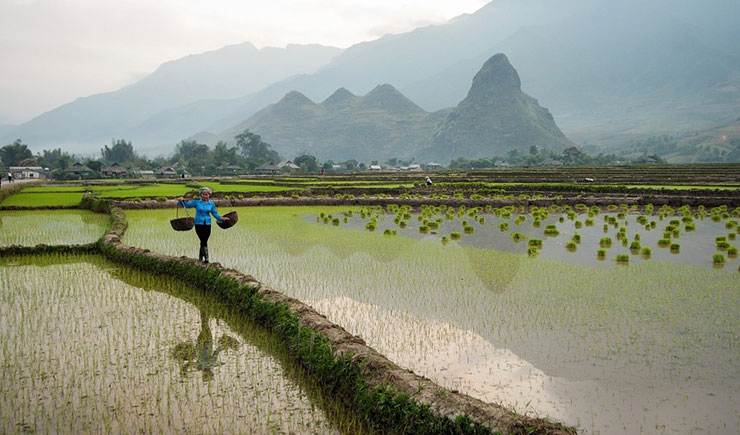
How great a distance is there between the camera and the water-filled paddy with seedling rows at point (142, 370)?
443 centimetres

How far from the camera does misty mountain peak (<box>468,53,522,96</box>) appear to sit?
175375 millimetres

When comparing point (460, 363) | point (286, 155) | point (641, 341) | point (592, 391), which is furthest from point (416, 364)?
point (286, 155)

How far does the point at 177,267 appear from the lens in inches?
380

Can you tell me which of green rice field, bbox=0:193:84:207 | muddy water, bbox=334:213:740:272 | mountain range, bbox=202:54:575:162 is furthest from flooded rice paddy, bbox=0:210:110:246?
mountain range, bbox=202:54:575:162

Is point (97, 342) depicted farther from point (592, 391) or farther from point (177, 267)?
point (592, 391)

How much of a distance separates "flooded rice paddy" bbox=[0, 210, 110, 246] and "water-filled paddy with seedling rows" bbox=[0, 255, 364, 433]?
5713 mm

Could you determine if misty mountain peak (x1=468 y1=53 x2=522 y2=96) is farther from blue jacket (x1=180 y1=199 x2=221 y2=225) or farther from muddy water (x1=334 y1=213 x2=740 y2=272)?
blue jacket (x1=180 y1=199 x2=221 y2=225)

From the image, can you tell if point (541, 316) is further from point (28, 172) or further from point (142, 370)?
point (28, 172)

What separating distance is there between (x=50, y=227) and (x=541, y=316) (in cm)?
1497

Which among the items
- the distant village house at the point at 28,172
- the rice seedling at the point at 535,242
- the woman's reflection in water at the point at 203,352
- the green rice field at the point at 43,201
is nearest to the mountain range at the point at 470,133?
the distant village house at the point at 28,172

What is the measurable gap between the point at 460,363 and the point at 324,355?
1.35 metres

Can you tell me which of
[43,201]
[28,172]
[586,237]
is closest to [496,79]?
[28,172]

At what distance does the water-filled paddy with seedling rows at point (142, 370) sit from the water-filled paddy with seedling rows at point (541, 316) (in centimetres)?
124

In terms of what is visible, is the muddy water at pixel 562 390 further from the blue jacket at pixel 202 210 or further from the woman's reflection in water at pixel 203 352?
the blue jacket at pixel 202 210
